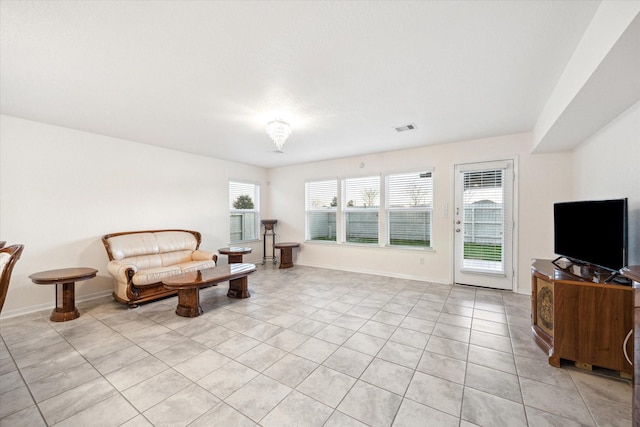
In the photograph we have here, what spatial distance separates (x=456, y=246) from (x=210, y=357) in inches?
160

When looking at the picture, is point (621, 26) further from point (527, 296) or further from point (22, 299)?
point (22, 299)

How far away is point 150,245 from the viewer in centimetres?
418

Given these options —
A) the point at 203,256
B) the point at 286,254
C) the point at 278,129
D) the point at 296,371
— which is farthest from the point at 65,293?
the point at 286,254

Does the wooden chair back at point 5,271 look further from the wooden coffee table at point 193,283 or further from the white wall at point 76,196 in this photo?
the white wall at point 76,196

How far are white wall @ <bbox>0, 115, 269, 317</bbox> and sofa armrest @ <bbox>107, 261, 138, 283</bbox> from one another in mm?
629

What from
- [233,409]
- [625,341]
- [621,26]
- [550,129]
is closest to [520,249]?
[550,129]

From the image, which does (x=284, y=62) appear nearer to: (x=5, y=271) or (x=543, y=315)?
(x=5, y=271)

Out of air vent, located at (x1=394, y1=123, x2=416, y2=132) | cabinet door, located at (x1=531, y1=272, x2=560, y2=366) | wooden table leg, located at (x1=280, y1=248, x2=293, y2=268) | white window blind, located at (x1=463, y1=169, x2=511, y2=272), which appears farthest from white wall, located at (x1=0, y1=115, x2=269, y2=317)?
cabinet door, located at (x1=531, y1=272, x2=560, y2=366)

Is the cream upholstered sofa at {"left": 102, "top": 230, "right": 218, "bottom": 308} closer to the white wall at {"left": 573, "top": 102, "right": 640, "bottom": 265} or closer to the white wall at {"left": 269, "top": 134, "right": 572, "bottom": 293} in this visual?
the white wall at {"left": 269, "top": 134, "right": 572, "bottom": 293}

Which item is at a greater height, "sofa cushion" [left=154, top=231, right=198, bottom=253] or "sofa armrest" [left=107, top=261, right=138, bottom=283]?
"sofa cushion" [left=154, top=231, right=198, bottom=253]

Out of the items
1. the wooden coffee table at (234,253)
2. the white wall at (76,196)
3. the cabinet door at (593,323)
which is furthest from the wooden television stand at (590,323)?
the white wall at (76,196)

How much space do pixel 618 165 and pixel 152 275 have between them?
5402 millimetres

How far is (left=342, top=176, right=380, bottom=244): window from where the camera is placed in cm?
535

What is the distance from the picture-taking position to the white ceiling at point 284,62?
62.4 inches
